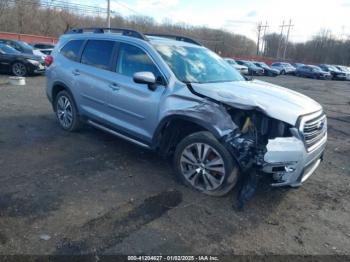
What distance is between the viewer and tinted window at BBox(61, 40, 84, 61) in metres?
5.79

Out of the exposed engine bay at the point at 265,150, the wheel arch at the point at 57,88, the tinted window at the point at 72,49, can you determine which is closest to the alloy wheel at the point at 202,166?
the exposed engine bay at the point at 265,150

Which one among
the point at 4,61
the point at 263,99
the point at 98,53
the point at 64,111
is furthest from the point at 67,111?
the point at 4,61

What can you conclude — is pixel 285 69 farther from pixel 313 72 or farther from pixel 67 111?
pixel 67 111

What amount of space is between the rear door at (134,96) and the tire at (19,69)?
1146cm

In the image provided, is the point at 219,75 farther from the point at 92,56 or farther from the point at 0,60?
the point at 0,60

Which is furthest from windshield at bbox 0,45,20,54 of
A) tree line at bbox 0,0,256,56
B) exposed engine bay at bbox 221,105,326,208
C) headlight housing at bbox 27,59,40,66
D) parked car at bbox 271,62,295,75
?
parked car at bbox 271,62,295,75

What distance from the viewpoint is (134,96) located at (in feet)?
14.9

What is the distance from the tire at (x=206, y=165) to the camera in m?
3.73

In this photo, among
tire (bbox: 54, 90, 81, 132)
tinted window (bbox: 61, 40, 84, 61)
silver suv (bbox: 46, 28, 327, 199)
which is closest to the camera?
silver suv (bbox: 46, 28, 327, 199)

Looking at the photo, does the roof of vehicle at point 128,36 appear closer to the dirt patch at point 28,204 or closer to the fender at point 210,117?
the fender at point 210,117

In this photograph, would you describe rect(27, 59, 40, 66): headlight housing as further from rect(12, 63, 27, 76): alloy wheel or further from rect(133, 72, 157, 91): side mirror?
rect(133, 72, 157, 91): side mirror

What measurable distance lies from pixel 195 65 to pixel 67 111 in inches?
111

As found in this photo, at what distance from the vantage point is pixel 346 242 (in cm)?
327

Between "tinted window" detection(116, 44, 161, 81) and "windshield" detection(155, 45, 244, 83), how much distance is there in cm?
21
